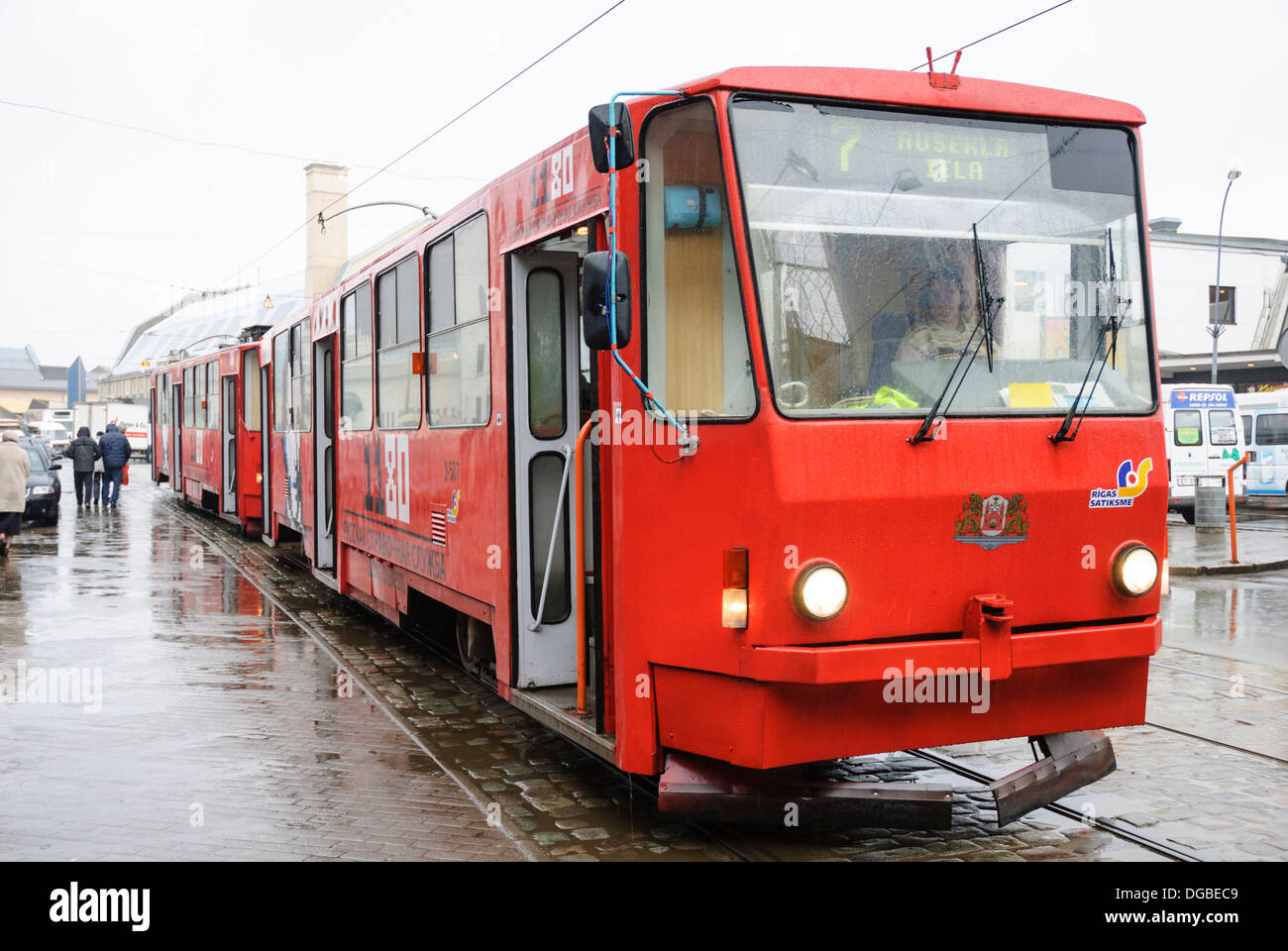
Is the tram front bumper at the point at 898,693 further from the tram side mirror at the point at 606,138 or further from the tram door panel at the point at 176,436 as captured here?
the tram door panel at the point at 176,436

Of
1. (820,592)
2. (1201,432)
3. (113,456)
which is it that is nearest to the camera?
(820,592)

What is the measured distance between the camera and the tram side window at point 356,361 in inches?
396

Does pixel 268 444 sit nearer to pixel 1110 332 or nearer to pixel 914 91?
pixel 914 91

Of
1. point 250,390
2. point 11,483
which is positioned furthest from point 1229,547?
point 11,483

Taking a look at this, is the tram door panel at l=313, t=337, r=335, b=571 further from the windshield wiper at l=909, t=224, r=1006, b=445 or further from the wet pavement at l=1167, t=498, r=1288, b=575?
the wet pavement at l=1167, t=498, r=1288, b=575

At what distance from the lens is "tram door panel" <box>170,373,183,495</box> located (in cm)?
2744

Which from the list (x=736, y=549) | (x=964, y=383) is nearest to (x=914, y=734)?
(x=736, y=549)

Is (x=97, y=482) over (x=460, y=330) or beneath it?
beneath

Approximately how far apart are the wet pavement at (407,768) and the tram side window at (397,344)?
2023 mm

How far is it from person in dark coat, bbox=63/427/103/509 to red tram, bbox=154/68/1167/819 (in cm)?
2358

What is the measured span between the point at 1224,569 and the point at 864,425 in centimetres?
1270

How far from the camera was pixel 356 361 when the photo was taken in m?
10.5

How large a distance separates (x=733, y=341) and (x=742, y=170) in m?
0.66

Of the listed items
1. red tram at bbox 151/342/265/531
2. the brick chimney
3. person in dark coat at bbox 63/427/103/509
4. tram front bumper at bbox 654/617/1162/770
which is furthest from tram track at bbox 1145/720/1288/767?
the brick chimney
